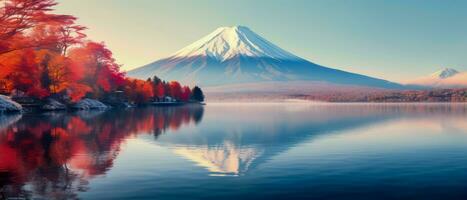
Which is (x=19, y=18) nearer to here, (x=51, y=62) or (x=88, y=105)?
(x=51, y=62)

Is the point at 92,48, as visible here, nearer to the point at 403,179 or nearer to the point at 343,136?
the point at 343,136

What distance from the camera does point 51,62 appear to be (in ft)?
253

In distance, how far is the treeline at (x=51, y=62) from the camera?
2347 centimetres

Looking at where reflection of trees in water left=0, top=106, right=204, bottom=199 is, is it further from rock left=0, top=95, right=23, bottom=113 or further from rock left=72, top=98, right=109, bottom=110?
rock left=72, top=98, right=109, bottom=110

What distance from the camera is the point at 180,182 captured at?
52.0ft

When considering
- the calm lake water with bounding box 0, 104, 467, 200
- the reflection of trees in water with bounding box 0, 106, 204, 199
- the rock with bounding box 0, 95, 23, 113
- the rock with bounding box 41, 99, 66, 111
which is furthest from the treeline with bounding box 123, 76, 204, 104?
the calm lake water with bounding box 0, 104, 467, 200

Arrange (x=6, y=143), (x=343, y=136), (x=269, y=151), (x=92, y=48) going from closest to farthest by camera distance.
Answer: (x=269, y=151) < (x=6, y=143) < (x=343, y=136) < (x=92, y=48)

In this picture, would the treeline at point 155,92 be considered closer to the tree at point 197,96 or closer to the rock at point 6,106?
the tree at point 197,96

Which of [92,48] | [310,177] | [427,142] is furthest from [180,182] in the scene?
[92,48]

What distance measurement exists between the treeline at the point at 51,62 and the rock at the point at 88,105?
1591 millimetres

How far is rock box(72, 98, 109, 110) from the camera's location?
8931 centimetres

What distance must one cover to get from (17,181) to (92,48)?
3169 inches

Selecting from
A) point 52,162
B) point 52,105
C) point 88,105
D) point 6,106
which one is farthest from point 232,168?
point 88,105

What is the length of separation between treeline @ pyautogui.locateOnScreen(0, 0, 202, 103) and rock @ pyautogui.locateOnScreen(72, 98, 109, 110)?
1.59 m
